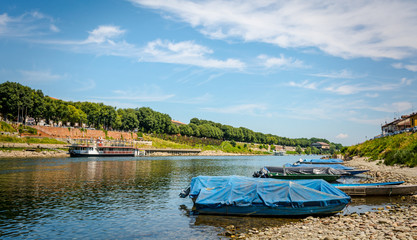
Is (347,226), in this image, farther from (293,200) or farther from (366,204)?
(366,204)

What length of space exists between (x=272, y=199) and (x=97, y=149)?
405 feet

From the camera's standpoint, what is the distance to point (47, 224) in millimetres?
22781

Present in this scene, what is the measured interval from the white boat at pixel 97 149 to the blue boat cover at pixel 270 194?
10674 cm

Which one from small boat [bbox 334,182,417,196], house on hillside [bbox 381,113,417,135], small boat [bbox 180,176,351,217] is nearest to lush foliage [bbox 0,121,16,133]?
small boat [bbox 180,176,351,217]

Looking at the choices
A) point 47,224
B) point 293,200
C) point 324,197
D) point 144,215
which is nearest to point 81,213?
point 47,224

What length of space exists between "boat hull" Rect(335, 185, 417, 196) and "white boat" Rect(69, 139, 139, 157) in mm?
109383

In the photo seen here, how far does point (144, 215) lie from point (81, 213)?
5601 millimetres

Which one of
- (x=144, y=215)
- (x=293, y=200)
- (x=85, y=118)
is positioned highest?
(x=85, y=118)

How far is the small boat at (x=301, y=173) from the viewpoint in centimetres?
4609

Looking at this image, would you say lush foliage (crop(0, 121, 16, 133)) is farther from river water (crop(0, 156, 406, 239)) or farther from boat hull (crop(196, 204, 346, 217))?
boat hull (crop(196, 204, 346, 217))

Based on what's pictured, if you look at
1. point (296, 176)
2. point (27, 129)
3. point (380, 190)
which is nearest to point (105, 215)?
point (380, 190)

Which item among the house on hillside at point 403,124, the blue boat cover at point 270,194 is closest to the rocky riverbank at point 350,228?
the blue boat cover at point 270,194

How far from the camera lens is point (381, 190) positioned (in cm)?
3231

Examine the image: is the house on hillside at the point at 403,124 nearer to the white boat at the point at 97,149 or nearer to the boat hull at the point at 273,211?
the boat hull at the point at 273,211
